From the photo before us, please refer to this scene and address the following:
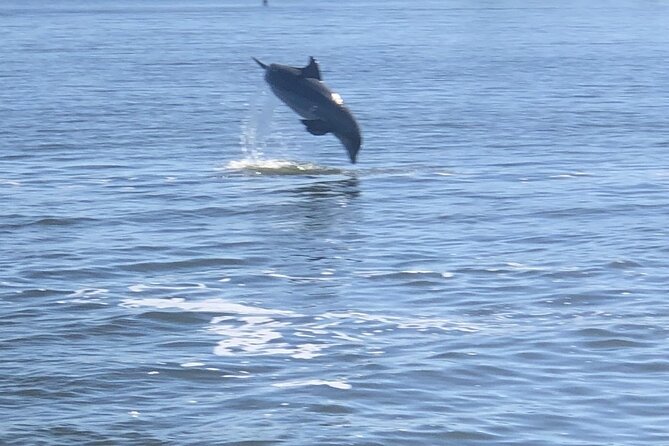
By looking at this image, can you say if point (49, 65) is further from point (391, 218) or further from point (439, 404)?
point (439, 404)

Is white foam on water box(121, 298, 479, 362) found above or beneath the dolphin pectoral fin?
beneath

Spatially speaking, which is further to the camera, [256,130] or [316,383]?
[256,130]

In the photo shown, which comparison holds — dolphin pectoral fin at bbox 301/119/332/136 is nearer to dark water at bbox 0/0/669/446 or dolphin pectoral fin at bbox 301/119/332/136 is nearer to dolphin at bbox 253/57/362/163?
dolphin at bbox 253/57/362/163

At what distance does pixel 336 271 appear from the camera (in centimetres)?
1814

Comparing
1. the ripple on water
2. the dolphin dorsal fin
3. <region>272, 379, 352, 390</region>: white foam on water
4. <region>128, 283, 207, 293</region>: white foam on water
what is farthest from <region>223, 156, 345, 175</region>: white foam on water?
<region>272, 379, 352, 390</region>: white foam on water

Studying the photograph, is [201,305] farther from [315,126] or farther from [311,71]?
[311,71]

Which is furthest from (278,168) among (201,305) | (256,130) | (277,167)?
(201,305)

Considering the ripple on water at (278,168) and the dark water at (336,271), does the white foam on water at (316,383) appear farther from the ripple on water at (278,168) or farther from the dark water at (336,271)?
the ripple on water at (278,168)

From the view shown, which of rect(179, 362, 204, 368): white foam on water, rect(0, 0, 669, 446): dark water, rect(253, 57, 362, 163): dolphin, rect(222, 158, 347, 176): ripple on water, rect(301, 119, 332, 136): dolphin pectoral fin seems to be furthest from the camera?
rect(222, 158, 347, 176): ripple on water

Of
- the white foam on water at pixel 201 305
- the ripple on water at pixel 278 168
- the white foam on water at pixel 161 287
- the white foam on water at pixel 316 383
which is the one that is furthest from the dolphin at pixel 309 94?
the white foam on water at pixel 316 383

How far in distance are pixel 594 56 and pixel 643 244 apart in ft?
130

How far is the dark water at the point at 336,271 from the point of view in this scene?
12664mm

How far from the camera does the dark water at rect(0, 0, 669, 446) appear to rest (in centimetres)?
1266

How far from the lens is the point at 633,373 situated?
1363 cm
